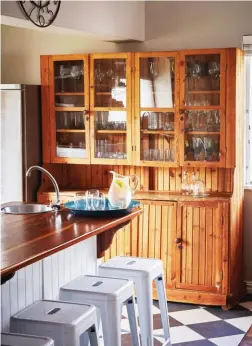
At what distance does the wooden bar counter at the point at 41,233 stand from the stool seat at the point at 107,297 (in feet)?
0.96

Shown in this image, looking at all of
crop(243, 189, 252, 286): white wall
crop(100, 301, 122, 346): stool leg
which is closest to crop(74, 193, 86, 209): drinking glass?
crop(100, 301, 122, 346): stool leg

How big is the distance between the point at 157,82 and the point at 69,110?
0.78 meters

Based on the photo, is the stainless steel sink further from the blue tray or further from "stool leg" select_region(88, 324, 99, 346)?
"stool leg" select_region(88, 324, 99, 346)

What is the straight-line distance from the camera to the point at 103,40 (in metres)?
5.27

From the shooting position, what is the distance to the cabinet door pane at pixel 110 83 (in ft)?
16.6

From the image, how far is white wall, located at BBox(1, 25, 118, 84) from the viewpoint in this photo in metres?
5.43

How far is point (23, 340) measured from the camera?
262cm

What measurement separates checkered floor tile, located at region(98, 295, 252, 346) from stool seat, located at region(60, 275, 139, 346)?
0.70 metres

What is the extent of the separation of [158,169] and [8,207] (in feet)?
5.42

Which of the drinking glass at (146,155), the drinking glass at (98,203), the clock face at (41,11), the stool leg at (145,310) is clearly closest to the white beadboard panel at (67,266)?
the drinking glass at (98,203)

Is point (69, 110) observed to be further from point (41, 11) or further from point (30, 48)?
point (41, 11)

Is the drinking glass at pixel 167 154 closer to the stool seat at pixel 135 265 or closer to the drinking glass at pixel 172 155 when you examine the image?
the drinking glass at pixel 172 155

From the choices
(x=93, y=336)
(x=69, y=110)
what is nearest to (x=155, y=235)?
(x=69, y=110)

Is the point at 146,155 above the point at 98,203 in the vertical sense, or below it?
above
